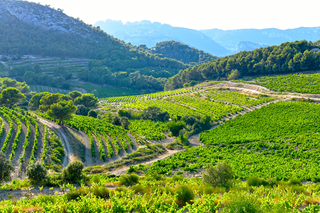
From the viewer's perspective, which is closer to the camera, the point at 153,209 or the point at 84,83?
A: the point at 153,209

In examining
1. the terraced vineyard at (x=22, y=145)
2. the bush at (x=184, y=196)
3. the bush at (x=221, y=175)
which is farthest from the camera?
the terraced vineyard at (x=22, y=145)

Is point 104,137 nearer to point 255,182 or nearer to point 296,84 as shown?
point 255,182

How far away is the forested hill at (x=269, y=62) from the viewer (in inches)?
2881

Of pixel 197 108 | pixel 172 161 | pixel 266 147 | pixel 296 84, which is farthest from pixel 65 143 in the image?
pixel 296 84

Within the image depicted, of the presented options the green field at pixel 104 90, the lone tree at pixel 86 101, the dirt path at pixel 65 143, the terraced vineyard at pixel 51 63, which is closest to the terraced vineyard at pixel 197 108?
the lone tree at pixel 86 101

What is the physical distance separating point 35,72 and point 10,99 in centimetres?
9255

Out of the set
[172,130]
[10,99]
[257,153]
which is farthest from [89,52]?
[257,153]

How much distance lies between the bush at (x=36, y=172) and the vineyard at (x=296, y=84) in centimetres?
6440

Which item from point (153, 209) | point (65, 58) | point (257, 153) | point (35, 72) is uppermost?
point (65, 58)

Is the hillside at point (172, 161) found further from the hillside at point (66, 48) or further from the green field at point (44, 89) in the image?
the hillside at point (66, 48)

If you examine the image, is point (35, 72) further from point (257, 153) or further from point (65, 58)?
point (257, 153)

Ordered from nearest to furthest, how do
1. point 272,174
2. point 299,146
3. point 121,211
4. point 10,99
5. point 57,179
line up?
point 121,211, point 57,179, point 272,174, point 299,146, point 10,99

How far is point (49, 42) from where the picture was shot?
551 feet

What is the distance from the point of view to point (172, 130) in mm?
41875
